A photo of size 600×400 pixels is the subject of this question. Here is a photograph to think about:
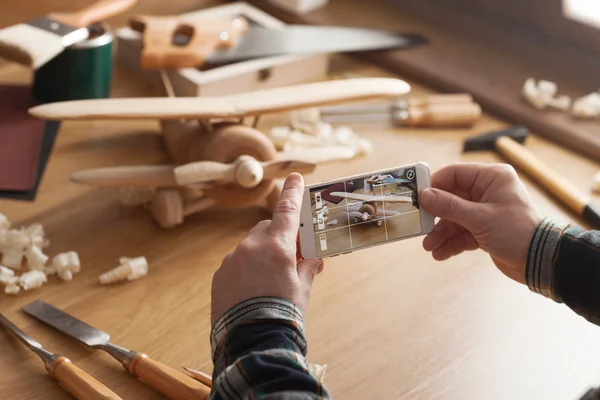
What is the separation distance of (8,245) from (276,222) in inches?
15.2

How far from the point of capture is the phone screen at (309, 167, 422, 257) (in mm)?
784

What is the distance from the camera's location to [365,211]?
80 centimetres

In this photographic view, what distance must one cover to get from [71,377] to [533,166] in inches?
28.5

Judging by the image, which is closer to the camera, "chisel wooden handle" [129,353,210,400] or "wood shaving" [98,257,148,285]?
"chisel wooden handle" [129,353,210,400]

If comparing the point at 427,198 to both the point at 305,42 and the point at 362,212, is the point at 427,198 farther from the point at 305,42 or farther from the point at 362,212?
the point at 305,42

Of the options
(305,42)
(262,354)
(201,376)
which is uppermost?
(305,42)

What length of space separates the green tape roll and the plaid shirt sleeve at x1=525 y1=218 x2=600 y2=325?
689 mm

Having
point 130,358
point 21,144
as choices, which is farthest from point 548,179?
point 21,144

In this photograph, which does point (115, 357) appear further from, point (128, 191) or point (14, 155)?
point (14, 155)

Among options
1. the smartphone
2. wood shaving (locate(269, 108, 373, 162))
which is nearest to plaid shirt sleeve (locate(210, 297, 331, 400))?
the smartphone

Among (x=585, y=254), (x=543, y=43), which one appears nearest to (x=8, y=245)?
(x=585, y=254)

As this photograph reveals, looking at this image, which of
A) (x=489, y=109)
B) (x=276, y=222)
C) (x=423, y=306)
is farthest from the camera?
(x=489, y=109)

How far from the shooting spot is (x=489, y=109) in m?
1.27

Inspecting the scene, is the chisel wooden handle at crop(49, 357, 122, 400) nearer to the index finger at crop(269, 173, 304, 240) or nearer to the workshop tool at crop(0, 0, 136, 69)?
the index finger at crop(269, 173, 304, 240)
